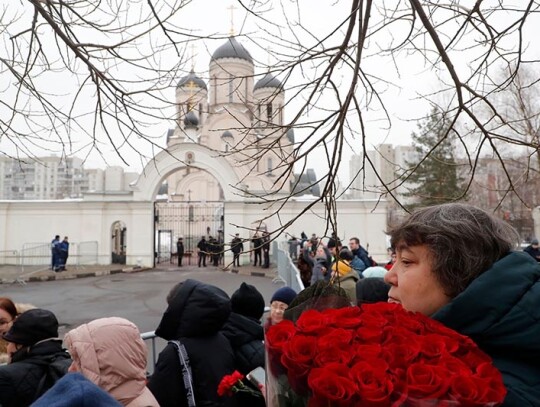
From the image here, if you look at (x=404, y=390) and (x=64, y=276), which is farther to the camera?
(x=64, y=276)

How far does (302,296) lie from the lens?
2168 millimetres

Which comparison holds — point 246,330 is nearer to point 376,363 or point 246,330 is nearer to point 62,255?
point 376,363

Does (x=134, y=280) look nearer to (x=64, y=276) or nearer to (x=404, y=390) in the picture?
(x=64, y=276)

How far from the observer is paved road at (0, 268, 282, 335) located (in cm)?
990

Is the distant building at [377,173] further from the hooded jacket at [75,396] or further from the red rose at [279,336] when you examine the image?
the hooded jacket at [75,396]

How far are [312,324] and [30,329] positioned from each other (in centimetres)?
222

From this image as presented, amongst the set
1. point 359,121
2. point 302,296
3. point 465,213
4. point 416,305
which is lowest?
point 302,296

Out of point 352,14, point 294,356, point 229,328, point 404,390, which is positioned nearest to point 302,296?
point 229,328

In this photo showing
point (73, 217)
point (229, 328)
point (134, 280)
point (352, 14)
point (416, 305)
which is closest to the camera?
point (416, 305)

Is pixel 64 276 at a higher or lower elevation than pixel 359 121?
lower

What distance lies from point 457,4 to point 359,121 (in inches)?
46.7

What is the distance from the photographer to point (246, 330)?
9.71ft

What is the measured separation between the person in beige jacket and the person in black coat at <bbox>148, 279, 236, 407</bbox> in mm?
310

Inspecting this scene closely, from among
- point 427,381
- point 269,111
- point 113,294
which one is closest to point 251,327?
point 269,111
